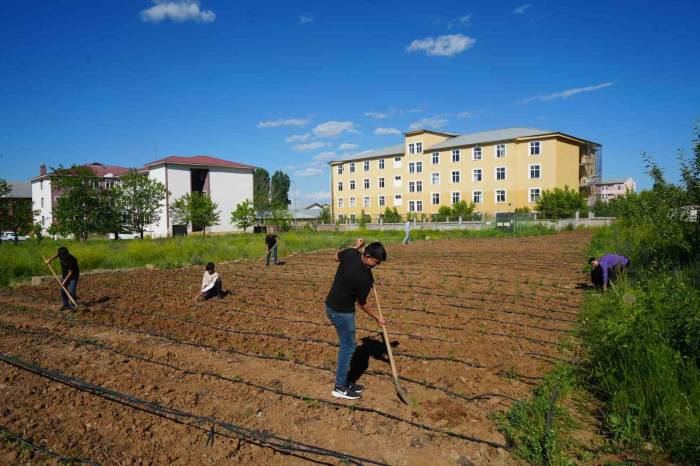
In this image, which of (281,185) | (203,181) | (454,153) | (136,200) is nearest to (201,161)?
(203,181)

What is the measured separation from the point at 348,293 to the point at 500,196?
40.8 meters

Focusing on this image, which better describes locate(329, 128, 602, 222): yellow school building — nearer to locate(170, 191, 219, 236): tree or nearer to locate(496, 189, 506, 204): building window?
locate(496, 189, 506, 204): building window

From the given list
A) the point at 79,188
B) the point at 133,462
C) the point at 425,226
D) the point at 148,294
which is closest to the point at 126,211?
the point at 79,188

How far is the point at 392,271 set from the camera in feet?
47.0

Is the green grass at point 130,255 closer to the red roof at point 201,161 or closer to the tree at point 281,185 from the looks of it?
the red roof at point 201,161

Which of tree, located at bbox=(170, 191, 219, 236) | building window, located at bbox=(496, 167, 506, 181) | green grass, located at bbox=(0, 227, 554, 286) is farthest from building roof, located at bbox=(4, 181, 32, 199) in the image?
building window, located at bbox=(496, 167, 506, 181)

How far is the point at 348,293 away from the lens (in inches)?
182

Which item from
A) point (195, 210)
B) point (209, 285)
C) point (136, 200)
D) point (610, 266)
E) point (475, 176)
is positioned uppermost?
point (475, 176)

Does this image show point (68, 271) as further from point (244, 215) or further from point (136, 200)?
point (244, 215)

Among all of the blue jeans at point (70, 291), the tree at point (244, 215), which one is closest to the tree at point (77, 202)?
the tree at point (244, 215)

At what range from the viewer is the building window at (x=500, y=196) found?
140 ft

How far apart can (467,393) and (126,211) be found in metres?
34.3

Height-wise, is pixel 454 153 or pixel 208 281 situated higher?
pixel 454 153

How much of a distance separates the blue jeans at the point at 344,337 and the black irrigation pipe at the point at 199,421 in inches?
37.5
